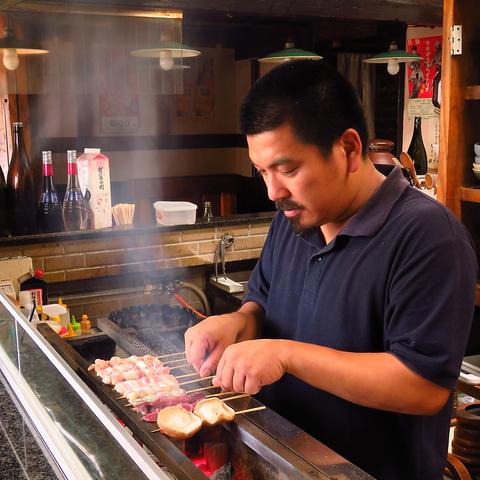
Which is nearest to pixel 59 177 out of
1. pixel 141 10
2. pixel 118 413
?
pixel 141 10

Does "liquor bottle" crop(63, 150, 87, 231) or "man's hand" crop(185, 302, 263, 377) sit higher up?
"liquor bottle" crop(63, 150, 87, 231)

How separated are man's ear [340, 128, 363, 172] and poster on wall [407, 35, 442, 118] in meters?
8.24

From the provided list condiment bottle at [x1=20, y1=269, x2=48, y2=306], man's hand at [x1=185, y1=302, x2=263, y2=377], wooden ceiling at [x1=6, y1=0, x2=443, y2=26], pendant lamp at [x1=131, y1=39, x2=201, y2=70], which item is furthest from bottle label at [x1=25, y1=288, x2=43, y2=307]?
pendant lamp at [x1=131, y1=39, x2=201, y2=70]

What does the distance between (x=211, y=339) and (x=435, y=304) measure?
68 cm

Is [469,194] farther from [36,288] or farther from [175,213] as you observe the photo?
[36,288]

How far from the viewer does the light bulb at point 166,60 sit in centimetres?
515

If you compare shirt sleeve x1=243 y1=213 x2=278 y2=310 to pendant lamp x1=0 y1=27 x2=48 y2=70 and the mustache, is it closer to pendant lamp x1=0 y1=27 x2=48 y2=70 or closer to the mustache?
the mustache

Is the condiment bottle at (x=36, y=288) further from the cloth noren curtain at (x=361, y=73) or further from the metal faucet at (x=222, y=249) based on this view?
the cloth noren curtain at (x=361, y=73)

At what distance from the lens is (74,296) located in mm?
4148

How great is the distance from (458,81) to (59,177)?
21.4 ft

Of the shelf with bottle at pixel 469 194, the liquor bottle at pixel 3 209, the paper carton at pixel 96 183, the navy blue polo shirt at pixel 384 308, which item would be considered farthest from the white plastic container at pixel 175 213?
the navy blue polo shirt at pixel 384 308

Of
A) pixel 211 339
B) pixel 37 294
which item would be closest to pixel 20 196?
pixel 37 294

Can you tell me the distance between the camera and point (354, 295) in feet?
5.78

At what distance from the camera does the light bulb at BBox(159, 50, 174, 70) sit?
5.15 meters
